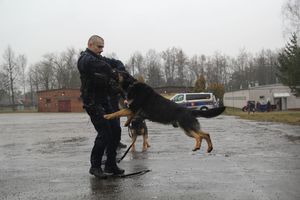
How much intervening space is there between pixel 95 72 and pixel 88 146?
18.6 feet

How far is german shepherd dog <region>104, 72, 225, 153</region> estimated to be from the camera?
661 cm

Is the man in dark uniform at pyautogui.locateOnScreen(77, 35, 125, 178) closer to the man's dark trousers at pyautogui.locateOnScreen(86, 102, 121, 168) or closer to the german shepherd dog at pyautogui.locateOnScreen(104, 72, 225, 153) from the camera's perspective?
the man's dark trousers at pyautogui.locateOnScreen(86, 102, 121, 168)

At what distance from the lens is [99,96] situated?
7.22m

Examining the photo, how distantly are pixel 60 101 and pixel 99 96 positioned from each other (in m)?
70.0

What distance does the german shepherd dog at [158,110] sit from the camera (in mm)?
6613

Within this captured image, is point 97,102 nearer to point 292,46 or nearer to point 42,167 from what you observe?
point 42,167

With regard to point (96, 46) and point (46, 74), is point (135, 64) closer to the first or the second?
point (46, 74)

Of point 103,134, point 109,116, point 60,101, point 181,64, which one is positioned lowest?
point 103,134

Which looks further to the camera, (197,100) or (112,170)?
(197,100)

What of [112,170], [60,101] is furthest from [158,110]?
[60,101]

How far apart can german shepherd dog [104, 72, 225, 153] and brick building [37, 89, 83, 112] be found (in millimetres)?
67006

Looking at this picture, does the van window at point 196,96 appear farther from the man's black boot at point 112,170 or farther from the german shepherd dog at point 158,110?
the german shepherd dog at point 158,110

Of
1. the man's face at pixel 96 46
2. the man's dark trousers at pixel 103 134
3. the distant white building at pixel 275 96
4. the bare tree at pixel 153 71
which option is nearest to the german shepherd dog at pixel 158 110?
the man's dark trousers at pixel 103 134

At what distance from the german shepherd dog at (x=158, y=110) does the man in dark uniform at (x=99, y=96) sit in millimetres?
313
